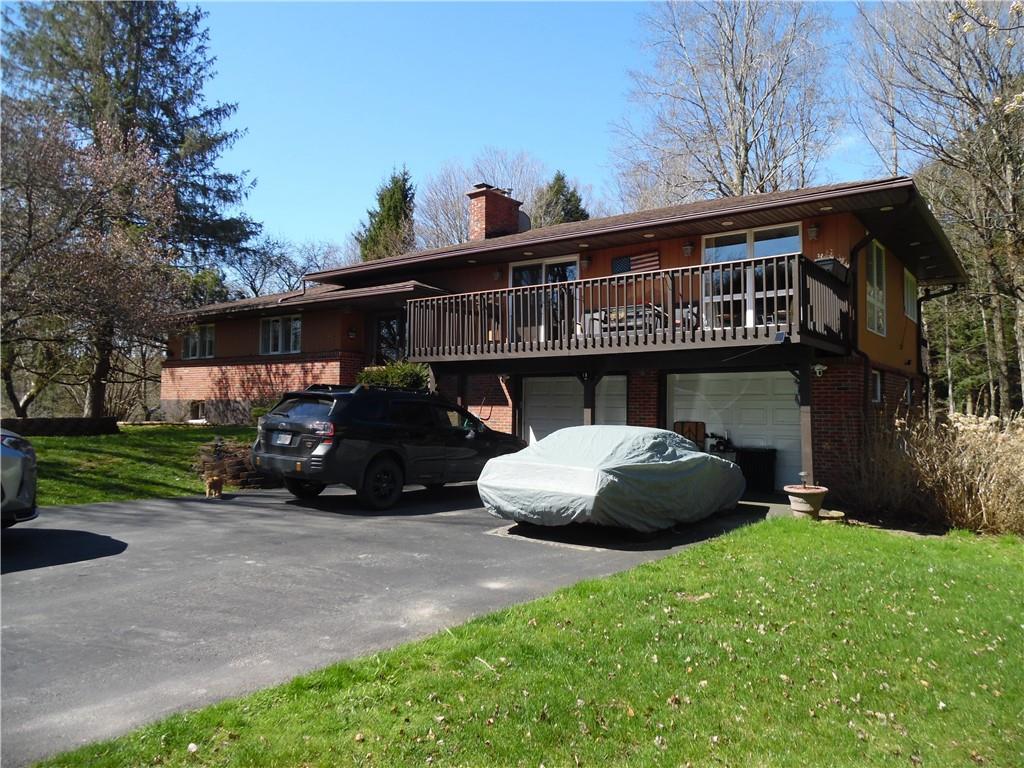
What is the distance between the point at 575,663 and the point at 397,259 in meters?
15.1

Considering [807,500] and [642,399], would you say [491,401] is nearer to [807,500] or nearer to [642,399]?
[642,399]

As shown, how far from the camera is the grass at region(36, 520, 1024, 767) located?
127 inches

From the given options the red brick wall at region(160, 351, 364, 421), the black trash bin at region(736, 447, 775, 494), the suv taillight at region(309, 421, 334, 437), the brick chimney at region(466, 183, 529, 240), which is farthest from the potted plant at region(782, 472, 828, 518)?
the brick chimney at region(466, 183, 529, 240)

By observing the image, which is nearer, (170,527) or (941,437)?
(170,527)

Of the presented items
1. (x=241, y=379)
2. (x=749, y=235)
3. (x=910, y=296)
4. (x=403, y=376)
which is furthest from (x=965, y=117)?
(x=241, y=379)

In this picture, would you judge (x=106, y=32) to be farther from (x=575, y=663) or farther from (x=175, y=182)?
(x=575, y=663)

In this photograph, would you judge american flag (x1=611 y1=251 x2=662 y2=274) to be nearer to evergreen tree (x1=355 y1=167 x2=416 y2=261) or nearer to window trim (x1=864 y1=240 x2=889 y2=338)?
window trim (x1=864 y1=240 x2=889 y2=338)

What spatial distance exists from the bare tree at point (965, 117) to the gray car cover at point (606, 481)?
15186 millimetres

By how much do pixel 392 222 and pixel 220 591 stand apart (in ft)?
105

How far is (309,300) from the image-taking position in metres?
18.7

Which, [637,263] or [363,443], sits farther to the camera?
[637,263]

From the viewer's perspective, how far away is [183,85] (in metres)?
28.3

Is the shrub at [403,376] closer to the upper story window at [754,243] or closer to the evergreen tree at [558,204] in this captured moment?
the upper story window at [754,243]

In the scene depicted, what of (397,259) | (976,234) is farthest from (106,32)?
(976,234)
